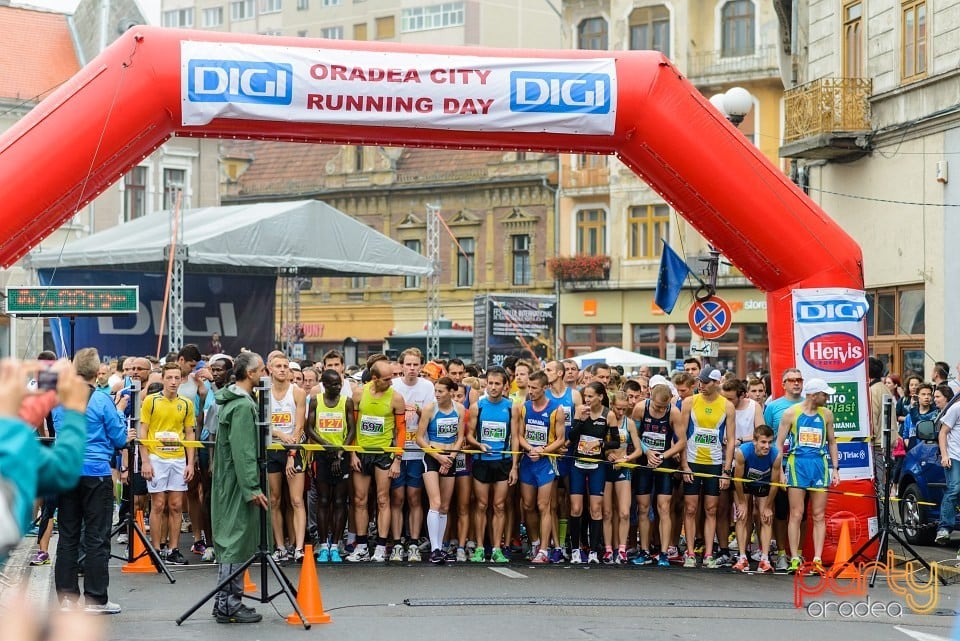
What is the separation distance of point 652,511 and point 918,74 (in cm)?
1198

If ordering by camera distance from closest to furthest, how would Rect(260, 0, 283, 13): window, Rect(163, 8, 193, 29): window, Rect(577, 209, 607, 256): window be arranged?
1. Rect(577, 209, 607, 256): window
2. Rect(260, 0, 283, 13): window
3. Rect(163, 8, 193, 29): window

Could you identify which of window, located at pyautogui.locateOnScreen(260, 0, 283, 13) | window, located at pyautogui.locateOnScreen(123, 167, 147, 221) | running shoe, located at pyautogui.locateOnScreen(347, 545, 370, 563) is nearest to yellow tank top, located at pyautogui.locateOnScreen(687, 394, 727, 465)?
running shoe, located at pyautogui.locateOnScreen(347, 545, 370, 563)

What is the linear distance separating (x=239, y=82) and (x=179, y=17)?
67.7m

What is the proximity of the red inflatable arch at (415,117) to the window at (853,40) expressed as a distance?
1269cm

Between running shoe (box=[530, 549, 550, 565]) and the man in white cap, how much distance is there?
227cm

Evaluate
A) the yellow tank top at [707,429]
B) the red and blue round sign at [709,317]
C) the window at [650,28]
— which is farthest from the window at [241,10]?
the yellow tank top at [707,429]

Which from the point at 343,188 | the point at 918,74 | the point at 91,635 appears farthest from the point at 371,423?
the point at 343,188

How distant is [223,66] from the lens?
1288 cm

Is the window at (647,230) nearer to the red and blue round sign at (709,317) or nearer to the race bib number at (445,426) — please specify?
the red and blue round sign at (709,317)

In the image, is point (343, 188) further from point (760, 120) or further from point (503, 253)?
point (760, 120)

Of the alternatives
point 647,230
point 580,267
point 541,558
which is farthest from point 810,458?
point 580,267

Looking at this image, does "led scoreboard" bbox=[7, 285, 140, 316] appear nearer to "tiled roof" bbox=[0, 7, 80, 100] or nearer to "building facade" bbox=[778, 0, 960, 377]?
"building facade" bbox=[778, 0, 960, 377]

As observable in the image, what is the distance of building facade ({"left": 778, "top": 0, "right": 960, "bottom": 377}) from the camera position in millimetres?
22984

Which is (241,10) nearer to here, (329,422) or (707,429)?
(329,422)
